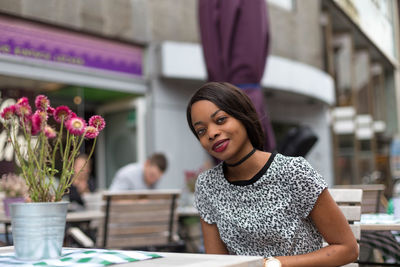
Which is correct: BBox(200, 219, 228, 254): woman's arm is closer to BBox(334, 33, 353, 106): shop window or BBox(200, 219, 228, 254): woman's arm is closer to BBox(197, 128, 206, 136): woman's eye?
BBox(197, 128, 206, 136): woman's eye

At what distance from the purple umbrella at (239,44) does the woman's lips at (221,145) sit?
2950 millimetres

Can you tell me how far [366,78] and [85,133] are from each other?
21.1 m

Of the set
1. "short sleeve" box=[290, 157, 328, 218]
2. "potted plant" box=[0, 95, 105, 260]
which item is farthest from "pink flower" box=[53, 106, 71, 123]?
"short sleeve" box=[290, 157, 328, 218]

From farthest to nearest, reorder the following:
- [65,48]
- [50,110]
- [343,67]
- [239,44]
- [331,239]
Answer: [343,67]
[65,48]
[239,44]
[331,239]
[50,110]

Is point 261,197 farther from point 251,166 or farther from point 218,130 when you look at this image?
point 218,130

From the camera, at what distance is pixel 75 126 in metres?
1.64

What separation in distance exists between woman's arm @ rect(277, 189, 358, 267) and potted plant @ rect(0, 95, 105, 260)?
0.80 metres

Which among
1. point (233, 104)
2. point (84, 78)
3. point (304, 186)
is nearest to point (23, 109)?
point (233, 104)

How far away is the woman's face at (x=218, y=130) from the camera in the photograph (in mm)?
2057

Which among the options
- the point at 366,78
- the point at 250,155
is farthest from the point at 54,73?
the point at 366,78

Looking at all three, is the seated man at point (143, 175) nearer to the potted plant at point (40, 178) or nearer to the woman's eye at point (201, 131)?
the woman's eye at point (201, 131)

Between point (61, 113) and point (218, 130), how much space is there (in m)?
0.58

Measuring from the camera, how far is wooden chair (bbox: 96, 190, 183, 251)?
4871 millimetres

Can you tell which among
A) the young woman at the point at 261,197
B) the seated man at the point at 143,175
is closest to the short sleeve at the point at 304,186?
the young woman at the point at 261,197
